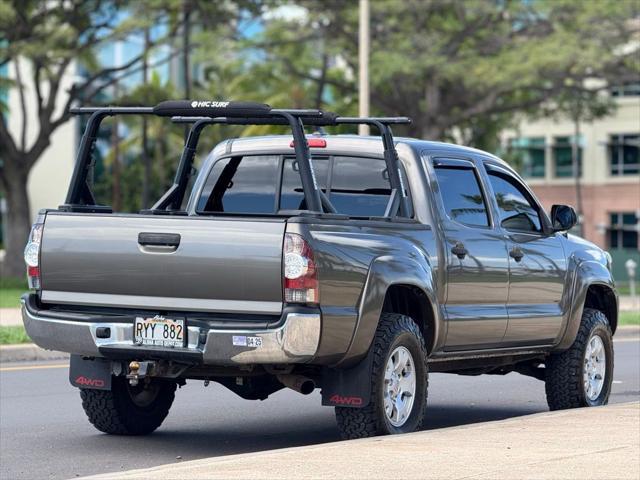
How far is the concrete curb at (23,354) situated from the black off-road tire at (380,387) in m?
8.00

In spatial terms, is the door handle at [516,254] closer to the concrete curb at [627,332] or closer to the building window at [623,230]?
the concrete curb at [627,332]

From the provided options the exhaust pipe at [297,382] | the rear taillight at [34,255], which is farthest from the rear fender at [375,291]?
the rear taillight at [34,255]

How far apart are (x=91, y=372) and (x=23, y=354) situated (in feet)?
23.8

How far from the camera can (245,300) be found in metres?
8.67

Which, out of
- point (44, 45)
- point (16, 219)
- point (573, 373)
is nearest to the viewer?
point (573, 373)

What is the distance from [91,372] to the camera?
32.0ft

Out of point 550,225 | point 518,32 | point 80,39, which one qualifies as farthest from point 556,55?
point 550,225

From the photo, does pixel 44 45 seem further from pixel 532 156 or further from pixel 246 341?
pixel 532 156

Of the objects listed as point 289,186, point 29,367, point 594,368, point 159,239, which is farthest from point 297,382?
point 29,367

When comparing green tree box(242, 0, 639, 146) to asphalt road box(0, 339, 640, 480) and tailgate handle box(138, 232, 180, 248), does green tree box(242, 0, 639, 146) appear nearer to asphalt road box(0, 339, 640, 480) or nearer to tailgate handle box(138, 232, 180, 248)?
asphalt road box(0, 339, 640, 480)

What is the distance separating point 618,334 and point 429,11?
1667cm

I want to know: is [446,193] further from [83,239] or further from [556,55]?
[556,55]

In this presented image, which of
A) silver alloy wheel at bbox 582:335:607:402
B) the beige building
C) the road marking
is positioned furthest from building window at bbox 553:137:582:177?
silver alloy wheel at bbox 582:335:607:402

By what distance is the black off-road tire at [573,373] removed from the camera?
11734mm
